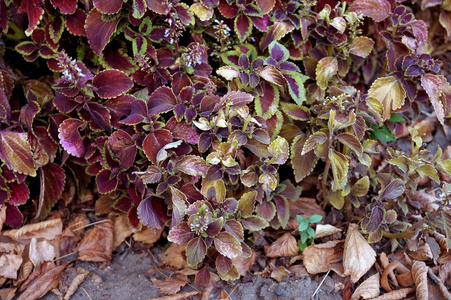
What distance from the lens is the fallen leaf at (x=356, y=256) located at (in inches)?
68.0

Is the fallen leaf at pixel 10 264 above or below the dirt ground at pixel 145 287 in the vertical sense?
above

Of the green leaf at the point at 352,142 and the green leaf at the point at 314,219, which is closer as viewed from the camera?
the green leaf at the point at 352,142

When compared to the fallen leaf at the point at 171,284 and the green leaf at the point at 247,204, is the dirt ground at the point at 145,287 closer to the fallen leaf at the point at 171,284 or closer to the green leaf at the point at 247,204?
the fallen leaf at the point at 171,284

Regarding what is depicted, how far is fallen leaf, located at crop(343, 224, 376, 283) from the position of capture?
1.73 m

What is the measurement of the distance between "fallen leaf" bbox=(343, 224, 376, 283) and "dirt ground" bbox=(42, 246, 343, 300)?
92 mm

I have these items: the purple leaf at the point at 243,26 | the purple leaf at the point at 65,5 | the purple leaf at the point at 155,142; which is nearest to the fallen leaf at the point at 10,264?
the purple leaf at the point at 155,142

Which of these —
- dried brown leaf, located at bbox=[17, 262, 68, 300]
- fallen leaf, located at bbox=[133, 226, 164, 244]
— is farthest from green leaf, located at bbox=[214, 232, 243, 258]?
dried brown leaf, located at bbox=[17, 262, 68, 300]

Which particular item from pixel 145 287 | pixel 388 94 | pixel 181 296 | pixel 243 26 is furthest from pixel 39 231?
pixel 388 94

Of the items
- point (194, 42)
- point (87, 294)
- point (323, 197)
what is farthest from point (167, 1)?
point (87, 294)

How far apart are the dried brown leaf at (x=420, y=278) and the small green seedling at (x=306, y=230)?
1.35ft

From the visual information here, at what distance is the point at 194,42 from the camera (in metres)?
1.86

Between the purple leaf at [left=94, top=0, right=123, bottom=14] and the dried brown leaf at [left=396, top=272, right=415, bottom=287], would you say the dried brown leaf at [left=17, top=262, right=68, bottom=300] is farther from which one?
the dried brown leaf at [left=396, top=272, right=415, bottom=287]

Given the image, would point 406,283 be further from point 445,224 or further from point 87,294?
point 87,294

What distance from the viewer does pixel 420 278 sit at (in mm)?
1657
